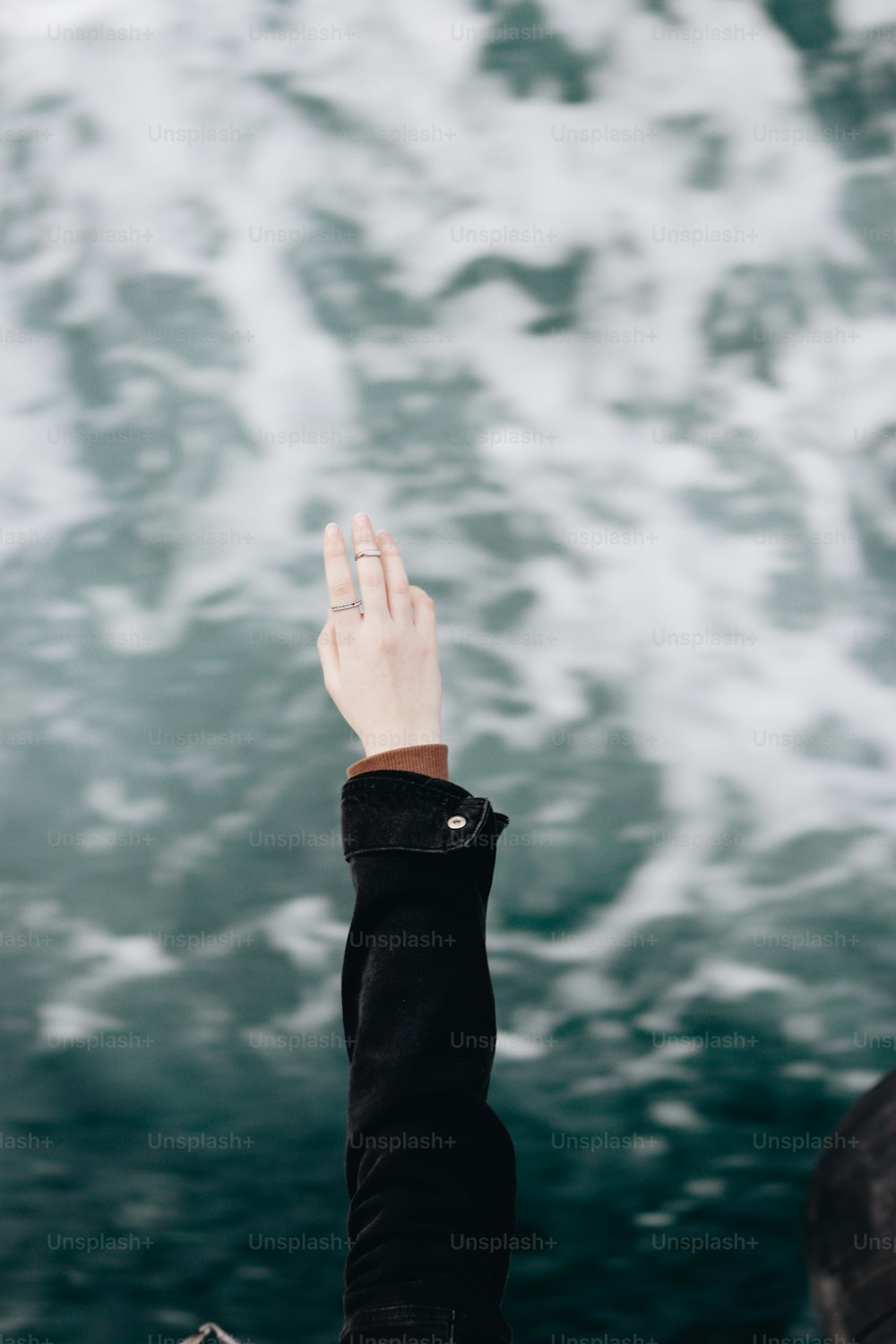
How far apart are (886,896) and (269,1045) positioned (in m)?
1.41

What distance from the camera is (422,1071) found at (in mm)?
785

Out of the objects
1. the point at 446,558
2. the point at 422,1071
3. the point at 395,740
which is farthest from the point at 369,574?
the point at 446,558

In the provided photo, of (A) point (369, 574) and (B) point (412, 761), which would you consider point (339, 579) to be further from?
(B) point (412, 761)

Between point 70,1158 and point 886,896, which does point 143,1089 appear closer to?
point 70,1158

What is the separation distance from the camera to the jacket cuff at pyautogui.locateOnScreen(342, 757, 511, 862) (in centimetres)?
85

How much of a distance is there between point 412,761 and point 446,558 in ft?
4.76

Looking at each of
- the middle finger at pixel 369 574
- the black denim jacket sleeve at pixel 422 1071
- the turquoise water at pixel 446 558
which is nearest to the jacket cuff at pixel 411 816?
the black denim jacket sleeve at pixel 422 1071

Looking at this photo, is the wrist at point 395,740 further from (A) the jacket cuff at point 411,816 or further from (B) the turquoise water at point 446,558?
(B) the turquoise water at point 446,558

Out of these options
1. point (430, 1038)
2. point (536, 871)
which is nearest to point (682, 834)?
point (536, 871)

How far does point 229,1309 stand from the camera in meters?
2.45

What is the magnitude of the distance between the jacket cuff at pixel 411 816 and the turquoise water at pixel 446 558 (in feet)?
4.68

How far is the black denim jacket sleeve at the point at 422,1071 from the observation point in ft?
2.45

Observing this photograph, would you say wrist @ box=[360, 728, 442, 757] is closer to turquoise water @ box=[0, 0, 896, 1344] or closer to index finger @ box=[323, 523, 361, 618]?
index finger @ box=[323, 523, 361, 618]

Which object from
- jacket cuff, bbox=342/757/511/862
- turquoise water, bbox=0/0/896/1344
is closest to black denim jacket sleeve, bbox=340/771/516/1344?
jacket cuff, bbox=342/757/511/862
